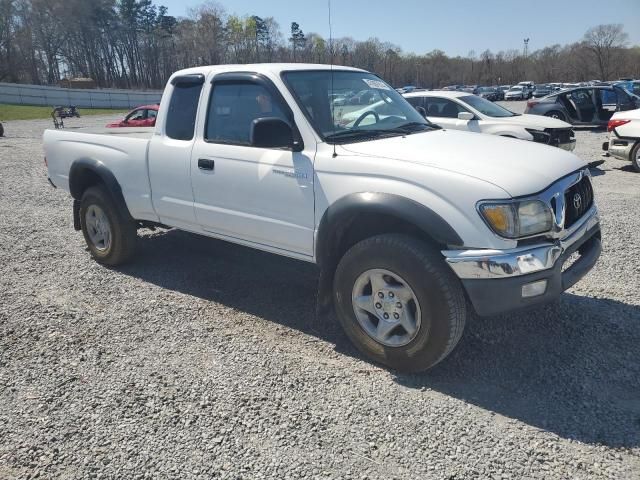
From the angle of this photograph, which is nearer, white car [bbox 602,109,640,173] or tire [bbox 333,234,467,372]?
tire [bbox 333,234,467,372]

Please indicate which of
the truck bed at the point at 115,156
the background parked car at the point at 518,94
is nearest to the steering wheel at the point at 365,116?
the truck bed at the point at 115,156

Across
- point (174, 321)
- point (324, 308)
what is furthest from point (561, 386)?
point (174, 321)

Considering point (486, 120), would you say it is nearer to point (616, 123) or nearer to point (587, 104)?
point (616, 123)

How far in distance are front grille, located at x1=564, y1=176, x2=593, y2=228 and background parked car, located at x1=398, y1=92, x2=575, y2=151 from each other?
679cm

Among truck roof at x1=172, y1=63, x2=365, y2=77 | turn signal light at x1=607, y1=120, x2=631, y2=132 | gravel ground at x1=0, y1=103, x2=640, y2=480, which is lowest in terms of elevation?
gravel ground at x1=0, y1=103, x2=640, y2=480

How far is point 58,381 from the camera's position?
337 centimetres

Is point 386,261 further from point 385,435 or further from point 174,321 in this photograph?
point 174,321

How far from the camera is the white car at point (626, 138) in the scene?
10172 mm

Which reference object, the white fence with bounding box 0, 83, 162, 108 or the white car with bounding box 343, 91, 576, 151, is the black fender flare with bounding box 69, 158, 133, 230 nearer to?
the white car with bounding box 343, 91, 576, 151

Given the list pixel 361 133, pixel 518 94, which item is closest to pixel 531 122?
pixel 361 133

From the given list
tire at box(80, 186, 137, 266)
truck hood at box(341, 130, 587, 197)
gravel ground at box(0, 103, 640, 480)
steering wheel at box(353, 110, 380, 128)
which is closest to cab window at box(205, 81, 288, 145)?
steering wheel at box(353, 110, 380, 128)

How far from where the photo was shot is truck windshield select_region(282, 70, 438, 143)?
3729 millimetres

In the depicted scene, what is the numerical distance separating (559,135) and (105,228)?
9.01 meters

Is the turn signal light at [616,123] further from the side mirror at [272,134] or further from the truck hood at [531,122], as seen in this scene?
the side mirror at [272,134]
